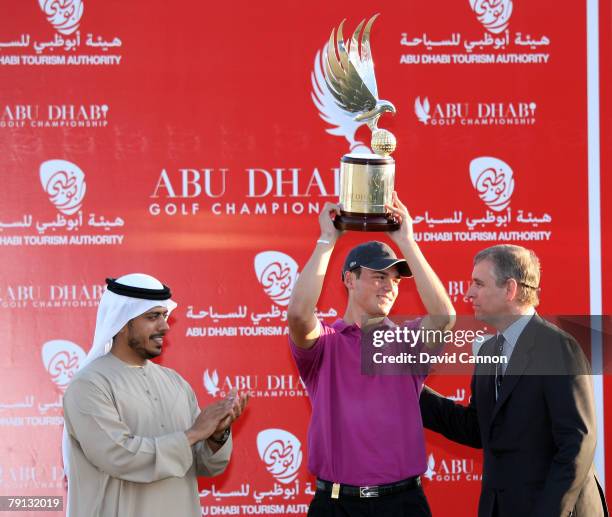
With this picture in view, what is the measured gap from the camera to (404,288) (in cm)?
512

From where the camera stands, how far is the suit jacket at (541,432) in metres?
3.37

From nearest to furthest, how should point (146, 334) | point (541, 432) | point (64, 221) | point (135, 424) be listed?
point (541, 432) < point (135, 424) < point (146, 334) < point (64, 221)

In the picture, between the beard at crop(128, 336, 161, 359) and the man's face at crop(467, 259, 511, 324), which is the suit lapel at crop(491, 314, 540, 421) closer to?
the man's face at crop(467, 259, 511, 324)

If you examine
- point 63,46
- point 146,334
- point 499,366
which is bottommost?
point 499,366

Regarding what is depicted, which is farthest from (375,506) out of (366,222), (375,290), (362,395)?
(366,222)

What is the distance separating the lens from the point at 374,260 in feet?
12.3

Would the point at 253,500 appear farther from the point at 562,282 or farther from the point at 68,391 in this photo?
the point at 562,282

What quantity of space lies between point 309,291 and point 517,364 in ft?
2.77

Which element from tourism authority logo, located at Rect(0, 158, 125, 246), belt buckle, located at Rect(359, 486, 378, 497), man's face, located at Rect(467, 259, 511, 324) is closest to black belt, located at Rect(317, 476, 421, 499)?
belt buckle, located at Rect(359, 486, 378, 497)

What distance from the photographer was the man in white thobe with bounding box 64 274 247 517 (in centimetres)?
358

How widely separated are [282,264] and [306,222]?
264 millimetres

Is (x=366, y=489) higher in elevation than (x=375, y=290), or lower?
lower

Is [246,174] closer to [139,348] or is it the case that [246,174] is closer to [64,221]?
[64,221]

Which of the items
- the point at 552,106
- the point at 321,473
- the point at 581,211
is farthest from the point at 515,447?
the point at 552,106
